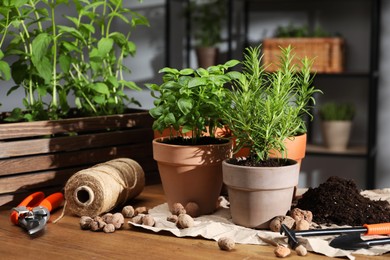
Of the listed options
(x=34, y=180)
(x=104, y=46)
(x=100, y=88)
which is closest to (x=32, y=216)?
(x=34, y=180)

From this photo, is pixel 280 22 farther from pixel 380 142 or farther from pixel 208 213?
pixel 208 213

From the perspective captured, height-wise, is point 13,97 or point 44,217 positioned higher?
point 13,97

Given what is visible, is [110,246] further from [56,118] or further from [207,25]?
[207,25]

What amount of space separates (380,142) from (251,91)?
112 inches

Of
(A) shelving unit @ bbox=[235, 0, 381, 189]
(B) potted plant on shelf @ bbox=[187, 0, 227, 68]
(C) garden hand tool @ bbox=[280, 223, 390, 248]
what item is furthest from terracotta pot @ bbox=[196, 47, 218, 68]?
(C) garden hand tool @ bbox=[280, 223, 390, 248]

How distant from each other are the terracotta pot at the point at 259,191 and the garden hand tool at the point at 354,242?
15 centimetres

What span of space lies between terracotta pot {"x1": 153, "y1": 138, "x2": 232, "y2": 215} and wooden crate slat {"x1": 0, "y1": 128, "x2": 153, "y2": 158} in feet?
1.00

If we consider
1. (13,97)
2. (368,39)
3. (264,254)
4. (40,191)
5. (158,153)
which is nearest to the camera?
(264,254)

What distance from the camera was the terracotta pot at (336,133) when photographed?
3723mm

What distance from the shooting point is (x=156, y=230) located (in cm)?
123

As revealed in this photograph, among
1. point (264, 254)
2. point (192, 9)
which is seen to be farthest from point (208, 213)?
point (192, 9)

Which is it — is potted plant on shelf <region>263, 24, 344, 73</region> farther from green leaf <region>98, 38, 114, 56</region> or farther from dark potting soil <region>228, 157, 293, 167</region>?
dark potting soil <region>228, 157, 293, 167</region>

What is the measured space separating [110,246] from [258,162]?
0.32 metres

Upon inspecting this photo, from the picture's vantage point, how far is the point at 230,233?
47.6 inches
